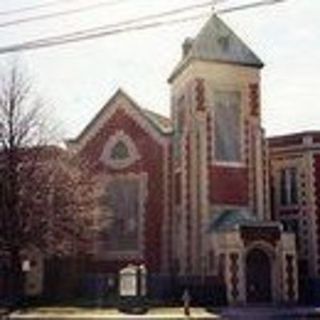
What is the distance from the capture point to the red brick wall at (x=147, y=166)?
178 feet

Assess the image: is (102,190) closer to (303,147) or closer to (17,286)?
(17,286)

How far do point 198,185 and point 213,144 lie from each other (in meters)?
2.66

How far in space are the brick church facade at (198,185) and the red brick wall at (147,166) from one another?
0.20 ft

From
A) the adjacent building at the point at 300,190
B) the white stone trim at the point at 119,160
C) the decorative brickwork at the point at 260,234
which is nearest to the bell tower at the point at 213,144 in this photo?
the decorative brickwork at the point at 260,234

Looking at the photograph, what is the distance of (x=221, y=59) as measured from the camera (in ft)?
175

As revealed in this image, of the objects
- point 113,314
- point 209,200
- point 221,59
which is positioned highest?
point 221,59

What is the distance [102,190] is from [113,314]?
13.8 m

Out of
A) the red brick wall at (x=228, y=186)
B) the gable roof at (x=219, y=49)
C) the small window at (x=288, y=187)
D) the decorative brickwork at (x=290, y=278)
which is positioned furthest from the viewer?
the small window at (x=288, y=187)

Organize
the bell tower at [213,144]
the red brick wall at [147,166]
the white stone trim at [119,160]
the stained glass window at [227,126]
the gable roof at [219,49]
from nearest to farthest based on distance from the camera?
the bell tower at [213,144] → the stained glass window at [227,126] → the gable roof at [219,49] → the red brick wall at [147,166] → the white stone trim at [119,160]

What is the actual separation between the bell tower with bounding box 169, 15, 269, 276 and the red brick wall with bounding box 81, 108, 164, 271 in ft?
3.92

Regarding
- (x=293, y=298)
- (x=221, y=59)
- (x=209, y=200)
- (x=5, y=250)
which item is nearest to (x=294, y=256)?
(x=293, y=298)

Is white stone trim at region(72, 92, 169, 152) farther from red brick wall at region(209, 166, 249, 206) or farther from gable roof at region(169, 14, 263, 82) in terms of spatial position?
red brick wall at region(209, 166, 249, 206)

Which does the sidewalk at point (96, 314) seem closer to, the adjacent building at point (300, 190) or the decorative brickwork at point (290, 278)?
the decorative brickwork at point (290, 278)

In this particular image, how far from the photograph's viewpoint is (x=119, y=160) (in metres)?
56.3
